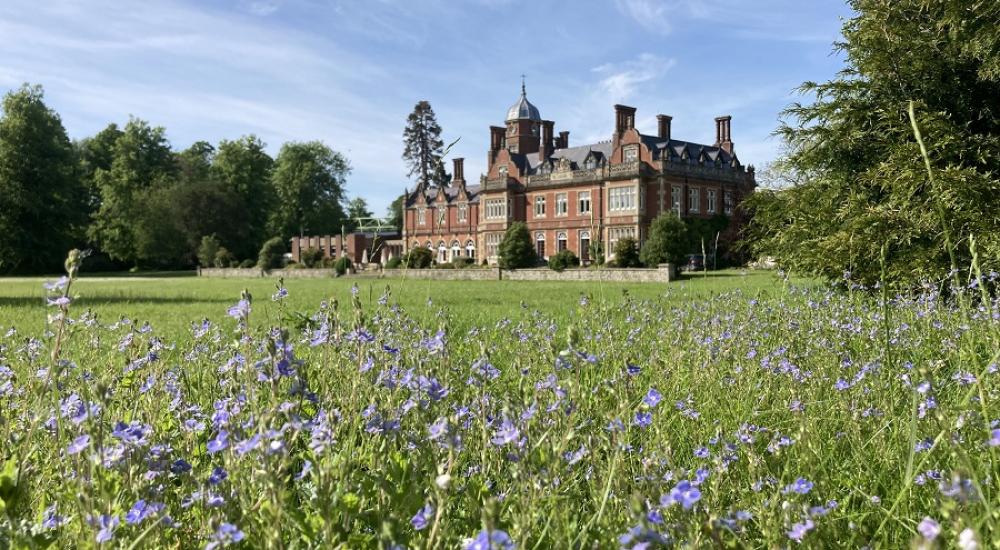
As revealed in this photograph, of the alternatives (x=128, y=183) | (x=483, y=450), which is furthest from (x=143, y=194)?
(x=483, y=450)

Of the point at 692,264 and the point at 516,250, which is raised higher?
the point at 516,250

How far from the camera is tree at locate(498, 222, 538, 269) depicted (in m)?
40.6

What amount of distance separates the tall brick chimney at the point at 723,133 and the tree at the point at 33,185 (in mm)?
47161

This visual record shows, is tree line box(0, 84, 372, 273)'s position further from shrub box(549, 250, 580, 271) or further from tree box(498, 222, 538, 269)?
shrub box(549, 250, 580, 271)

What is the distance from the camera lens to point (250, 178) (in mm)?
63219

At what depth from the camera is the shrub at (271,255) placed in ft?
154

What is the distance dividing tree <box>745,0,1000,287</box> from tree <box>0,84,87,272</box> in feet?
155

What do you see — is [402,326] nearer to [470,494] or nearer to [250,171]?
[470,494]

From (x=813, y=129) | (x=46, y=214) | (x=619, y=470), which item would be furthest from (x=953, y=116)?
(x=46, y=214)

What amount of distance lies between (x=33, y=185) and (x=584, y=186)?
121 ft

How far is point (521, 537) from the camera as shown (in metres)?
1.31

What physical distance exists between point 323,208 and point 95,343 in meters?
66.5

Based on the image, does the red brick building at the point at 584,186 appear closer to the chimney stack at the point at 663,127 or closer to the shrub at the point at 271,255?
the chimney stack at the point at 663,127

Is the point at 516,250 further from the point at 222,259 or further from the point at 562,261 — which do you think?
the point at 222,259
